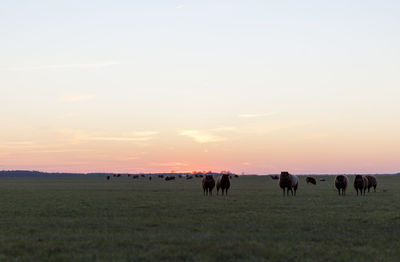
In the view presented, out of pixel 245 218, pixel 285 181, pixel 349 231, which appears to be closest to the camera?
pixel 349 231

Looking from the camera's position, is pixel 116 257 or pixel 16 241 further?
pixel 16 241

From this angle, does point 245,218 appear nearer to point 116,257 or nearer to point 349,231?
point 349,231

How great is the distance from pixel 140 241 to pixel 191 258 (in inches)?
117

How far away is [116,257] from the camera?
1223 cm

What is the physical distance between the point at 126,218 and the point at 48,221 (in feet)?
11.4

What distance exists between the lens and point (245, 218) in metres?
21.4

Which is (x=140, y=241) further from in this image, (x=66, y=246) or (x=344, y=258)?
(x=344, y=258)

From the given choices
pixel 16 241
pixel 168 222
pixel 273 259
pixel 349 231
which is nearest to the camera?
pixel 273 259

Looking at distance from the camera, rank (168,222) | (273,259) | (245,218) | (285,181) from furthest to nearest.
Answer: (285,181) → (245,218) → (168,222) → (273,259)

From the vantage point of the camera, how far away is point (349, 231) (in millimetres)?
17219

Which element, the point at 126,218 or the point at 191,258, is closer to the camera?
the point at 191,258

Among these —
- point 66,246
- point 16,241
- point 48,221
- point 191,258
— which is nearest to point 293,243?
point 191,258

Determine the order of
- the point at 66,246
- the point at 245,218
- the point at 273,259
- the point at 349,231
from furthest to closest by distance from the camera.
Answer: the point at 245,218, the point at 349,231, the point at 66,246, the point at 273,259

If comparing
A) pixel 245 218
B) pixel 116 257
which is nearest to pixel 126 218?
pixel 245 218
